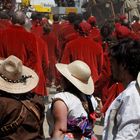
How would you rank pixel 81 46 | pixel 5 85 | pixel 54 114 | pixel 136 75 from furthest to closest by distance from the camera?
pixel 81 46
pixel 54 114
pixel 5 85
pixel 136 75

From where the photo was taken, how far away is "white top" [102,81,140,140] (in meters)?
3.53

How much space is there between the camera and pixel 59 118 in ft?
14.4

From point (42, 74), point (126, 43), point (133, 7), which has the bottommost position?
point (133, 7)

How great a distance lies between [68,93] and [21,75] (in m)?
0.49

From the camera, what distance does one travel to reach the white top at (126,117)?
11.6 ft

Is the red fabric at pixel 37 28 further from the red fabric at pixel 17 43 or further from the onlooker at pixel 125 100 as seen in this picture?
the onlooker at pixel 125 100

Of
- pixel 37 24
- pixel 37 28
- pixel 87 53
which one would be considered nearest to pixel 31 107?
pixel 87 53

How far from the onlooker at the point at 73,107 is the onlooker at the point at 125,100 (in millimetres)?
657

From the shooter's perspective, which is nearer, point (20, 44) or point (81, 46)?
point (20, 44)

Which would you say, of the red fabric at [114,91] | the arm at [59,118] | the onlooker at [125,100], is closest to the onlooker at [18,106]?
the arm at [59,118]

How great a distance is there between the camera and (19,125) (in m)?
4.07

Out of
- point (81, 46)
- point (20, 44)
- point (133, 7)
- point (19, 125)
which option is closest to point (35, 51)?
point (20, 44)

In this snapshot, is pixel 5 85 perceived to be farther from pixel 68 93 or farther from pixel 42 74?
pixel 42 74

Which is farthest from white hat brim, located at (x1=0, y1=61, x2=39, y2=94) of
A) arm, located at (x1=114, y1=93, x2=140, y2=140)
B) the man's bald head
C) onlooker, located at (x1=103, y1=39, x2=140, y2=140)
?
the man's bald head
